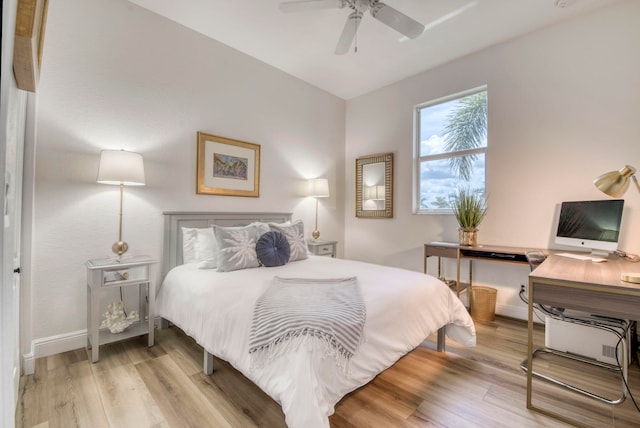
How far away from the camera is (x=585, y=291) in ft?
4.60

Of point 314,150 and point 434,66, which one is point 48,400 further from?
point 434,66

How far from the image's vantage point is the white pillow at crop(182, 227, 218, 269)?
244cm

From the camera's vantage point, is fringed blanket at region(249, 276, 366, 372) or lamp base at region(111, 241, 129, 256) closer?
fringed blanket at region(249, 276, 366, 372)

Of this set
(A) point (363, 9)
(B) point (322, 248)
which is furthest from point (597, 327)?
(A) point (363, 9)

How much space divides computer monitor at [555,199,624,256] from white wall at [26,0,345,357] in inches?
122

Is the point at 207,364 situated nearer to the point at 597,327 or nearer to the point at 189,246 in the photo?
the point at 189,246

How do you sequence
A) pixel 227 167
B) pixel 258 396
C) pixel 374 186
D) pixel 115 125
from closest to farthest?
pixel 258 396 < pixel 115 125 < pixel 227 167 < pixel 374 186

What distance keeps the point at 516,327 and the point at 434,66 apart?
3116 millimetres

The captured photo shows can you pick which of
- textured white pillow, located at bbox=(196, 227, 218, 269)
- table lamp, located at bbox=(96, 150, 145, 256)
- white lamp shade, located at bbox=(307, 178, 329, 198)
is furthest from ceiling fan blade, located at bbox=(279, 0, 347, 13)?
white lamp shade, located at bbox=(307, 178, 329, 198)

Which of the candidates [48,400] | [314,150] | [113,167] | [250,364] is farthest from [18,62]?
[314,150]

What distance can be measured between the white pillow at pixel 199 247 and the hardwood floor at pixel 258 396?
2.35 ft

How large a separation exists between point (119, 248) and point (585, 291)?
10.1ft

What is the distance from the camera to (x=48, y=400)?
164cm

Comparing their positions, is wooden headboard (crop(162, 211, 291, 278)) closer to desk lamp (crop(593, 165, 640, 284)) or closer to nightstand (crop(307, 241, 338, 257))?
nightstand (crop(307, 241, 338, 257))
